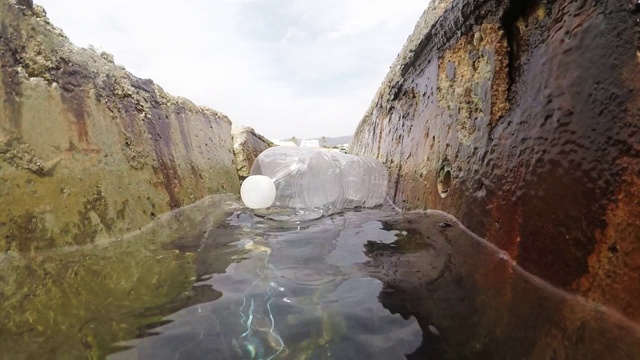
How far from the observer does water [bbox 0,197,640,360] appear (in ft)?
3.01

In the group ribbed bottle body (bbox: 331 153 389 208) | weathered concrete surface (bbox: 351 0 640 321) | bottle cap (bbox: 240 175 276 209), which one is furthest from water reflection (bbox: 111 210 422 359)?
ribbed bottle body (bbox: 331 153 389 208)

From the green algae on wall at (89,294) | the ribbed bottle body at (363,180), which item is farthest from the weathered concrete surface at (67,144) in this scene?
the ribbed bottle body at (363,180)

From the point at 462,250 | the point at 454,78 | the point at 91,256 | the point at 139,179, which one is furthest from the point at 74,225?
the point at 454,78

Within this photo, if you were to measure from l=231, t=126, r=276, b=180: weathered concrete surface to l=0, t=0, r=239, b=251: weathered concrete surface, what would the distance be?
9.09ft

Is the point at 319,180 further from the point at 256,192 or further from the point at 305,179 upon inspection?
the point at 256,192

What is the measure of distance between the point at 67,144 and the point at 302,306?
5.19 ft

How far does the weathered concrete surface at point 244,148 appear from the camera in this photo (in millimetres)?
5672

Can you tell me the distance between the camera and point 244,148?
5891mm

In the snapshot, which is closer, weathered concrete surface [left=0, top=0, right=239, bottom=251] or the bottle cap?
weathered concrete surface [left=0, top=0, right=239, bottom=251]

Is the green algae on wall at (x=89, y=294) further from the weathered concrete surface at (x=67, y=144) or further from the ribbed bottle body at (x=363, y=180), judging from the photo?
the ribbed bottle body at (x=363, y=180)

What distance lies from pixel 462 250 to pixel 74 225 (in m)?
1.89

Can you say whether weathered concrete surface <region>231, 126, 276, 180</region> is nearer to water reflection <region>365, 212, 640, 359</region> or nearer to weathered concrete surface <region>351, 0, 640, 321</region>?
weathered concrete surface <region>351, 0, 640, 321</region>

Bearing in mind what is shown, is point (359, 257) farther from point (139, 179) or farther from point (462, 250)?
point (139, 179)

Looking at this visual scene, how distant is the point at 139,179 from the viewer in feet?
7.80
